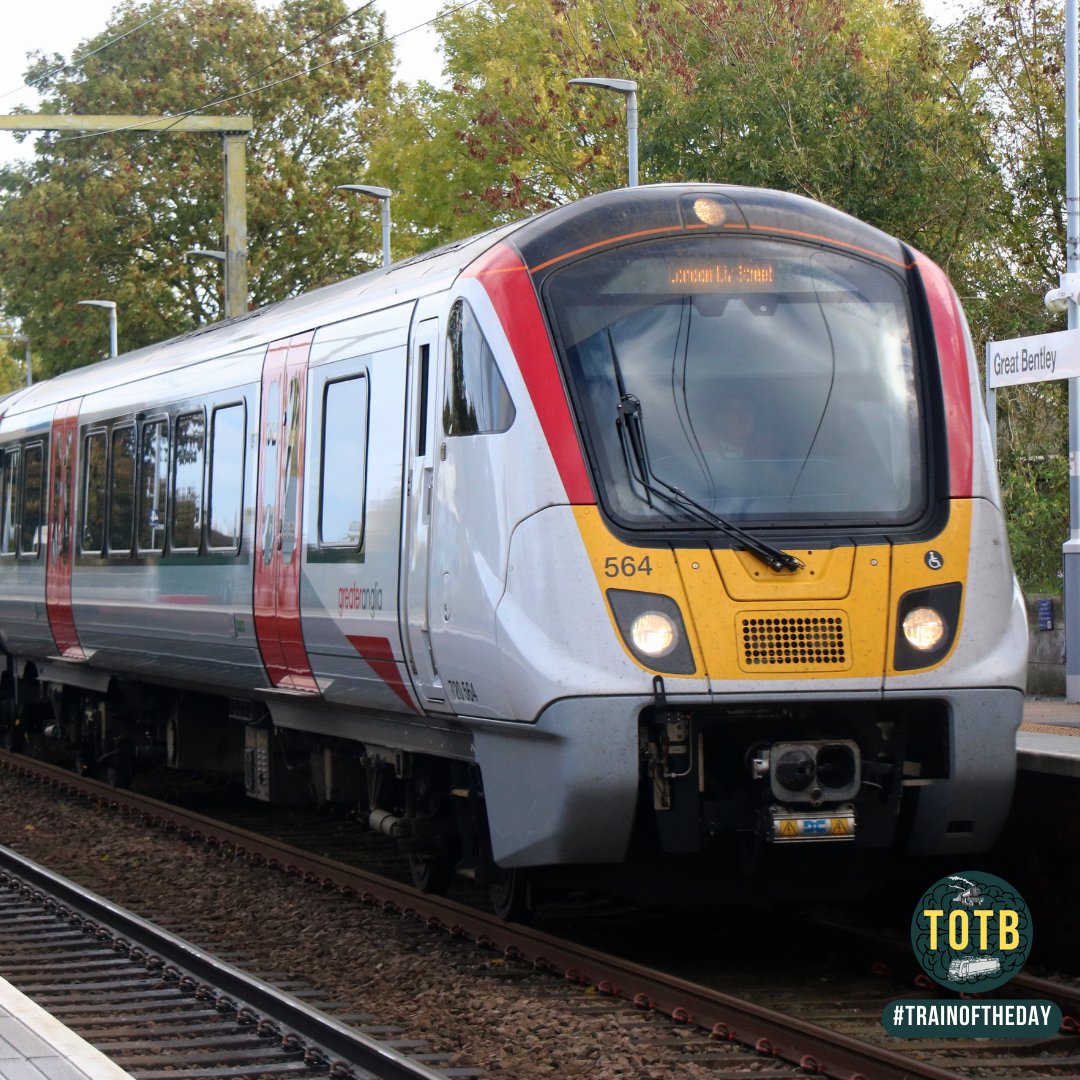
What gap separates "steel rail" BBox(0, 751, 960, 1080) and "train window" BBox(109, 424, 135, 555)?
8.23 feet

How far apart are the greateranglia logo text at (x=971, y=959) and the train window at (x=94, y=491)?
307 inches

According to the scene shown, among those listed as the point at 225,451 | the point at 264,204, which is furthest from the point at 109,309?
the point at 225,451

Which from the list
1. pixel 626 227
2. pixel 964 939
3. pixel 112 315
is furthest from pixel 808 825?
pixel 112 315

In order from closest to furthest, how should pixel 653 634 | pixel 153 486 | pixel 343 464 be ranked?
pixel 653 634, pixel 343 464, pixel 153 486

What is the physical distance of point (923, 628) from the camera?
26.0 feet

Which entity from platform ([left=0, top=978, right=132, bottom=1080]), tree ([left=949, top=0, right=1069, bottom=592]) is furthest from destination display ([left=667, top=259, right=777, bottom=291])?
tree ([left=949, top=0, right=1069, bottom=592])

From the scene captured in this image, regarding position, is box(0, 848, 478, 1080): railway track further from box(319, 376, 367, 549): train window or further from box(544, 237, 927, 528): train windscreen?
box(544, 237, 927, 528): train windscreen

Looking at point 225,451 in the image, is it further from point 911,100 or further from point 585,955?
point 911,100

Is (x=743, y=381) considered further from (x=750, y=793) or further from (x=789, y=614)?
(x=750, y=793)

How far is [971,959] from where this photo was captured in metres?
7.82

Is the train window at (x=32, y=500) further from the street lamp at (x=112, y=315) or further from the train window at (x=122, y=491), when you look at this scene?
the street lamp at (x=112, y=315)

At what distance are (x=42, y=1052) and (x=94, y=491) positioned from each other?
8.88 metres

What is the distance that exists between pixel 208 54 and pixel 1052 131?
91.6 feet

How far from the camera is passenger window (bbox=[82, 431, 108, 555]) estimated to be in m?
14.6
